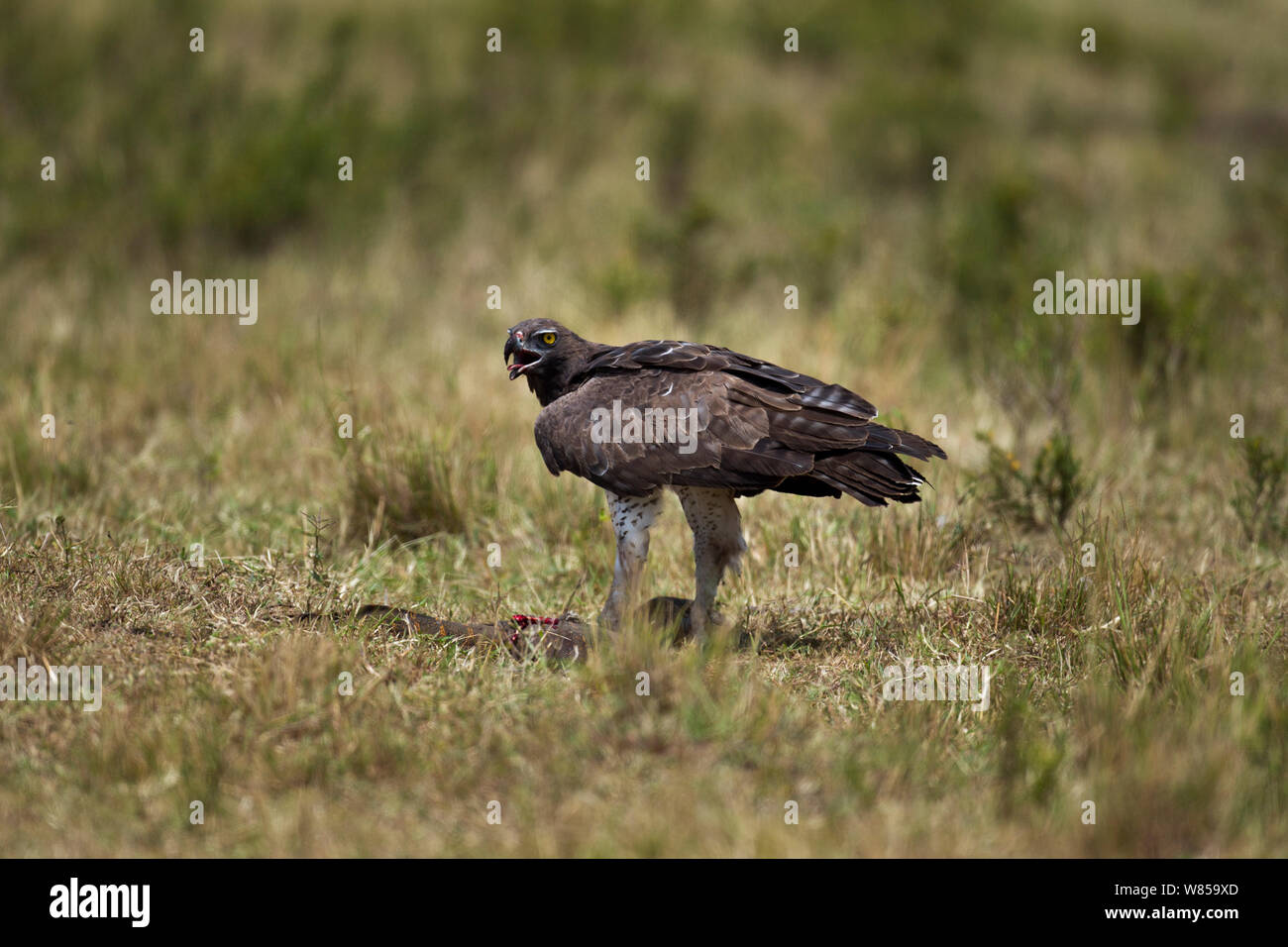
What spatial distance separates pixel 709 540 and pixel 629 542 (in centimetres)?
36

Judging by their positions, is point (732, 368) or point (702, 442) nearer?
point (702, 442)

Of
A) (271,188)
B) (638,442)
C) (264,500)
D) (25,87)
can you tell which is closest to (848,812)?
(638,442)

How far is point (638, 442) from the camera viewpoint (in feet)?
16.7

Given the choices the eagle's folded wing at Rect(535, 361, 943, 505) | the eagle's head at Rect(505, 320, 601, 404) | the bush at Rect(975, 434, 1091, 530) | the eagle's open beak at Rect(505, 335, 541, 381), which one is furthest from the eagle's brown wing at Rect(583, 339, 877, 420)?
the bush at Rect(975, 434, 1091, 530)

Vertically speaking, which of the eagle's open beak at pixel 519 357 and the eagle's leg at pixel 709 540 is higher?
the eagle's open beak at pixel 519 357

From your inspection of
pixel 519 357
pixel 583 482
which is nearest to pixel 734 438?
pixel 519 357

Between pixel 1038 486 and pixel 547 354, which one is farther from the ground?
pixel 547 354

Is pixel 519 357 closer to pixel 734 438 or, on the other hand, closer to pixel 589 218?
pixel 734 438

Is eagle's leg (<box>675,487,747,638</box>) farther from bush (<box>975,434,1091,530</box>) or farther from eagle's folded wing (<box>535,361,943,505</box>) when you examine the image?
bush (<box>975,434,1091,530</box>)

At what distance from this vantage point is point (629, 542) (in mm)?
5414

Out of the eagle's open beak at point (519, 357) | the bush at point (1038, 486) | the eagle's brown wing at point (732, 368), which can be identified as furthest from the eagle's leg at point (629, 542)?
the bush at point (1038, 486)

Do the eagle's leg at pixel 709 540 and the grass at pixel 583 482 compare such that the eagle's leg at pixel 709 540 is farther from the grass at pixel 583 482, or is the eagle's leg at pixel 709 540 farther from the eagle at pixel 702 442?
the grass at pixel 583 482

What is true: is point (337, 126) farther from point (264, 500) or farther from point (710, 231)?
point (264, 500)

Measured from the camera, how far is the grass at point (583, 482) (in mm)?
4023
